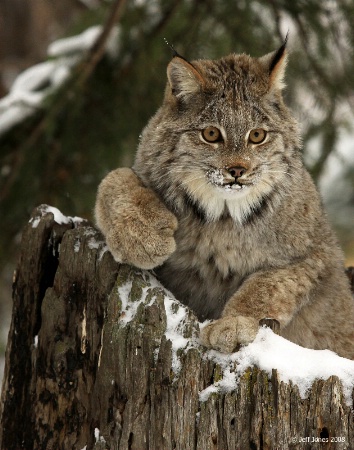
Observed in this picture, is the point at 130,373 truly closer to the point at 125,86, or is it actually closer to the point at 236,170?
the point at 236,170

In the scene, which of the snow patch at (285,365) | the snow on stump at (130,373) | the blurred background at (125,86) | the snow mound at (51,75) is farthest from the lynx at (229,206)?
the snow mound at (51,75)

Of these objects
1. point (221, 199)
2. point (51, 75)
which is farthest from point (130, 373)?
point (51, 75)

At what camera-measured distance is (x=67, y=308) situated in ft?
12.2

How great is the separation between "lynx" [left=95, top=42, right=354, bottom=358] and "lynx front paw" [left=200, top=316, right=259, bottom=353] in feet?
1.13

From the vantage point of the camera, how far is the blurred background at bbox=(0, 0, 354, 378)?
5.82 m

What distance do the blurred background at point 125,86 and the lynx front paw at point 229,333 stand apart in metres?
2.66

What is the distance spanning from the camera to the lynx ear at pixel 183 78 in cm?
409

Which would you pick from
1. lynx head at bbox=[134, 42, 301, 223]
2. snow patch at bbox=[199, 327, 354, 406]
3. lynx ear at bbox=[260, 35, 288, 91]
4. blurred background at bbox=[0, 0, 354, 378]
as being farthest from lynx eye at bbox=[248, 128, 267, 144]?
blurred background at bbox=[0, 0, 354, 378]

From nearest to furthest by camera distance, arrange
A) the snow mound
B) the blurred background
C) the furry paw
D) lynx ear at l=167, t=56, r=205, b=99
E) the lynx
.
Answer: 1. the furry paw
2. the lynx
3. lynx ear at l=167, t=56, r=205, b=99
4. the blurred background
5. the snow mound

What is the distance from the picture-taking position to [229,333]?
3.35 metres

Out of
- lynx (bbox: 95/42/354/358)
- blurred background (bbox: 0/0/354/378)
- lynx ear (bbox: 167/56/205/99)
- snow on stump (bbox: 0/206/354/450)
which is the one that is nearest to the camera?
snow on stump (bbox: 0/206/354/450)

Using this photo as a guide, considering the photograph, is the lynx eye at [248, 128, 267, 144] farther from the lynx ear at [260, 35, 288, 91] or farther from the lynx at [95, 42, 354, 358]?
the lynx ear at [260, 35, 288, 91]

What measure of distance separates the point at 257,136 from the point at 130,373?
4.94 feet

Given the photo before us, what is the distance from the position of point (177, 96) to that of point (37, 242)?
1.13 meters
